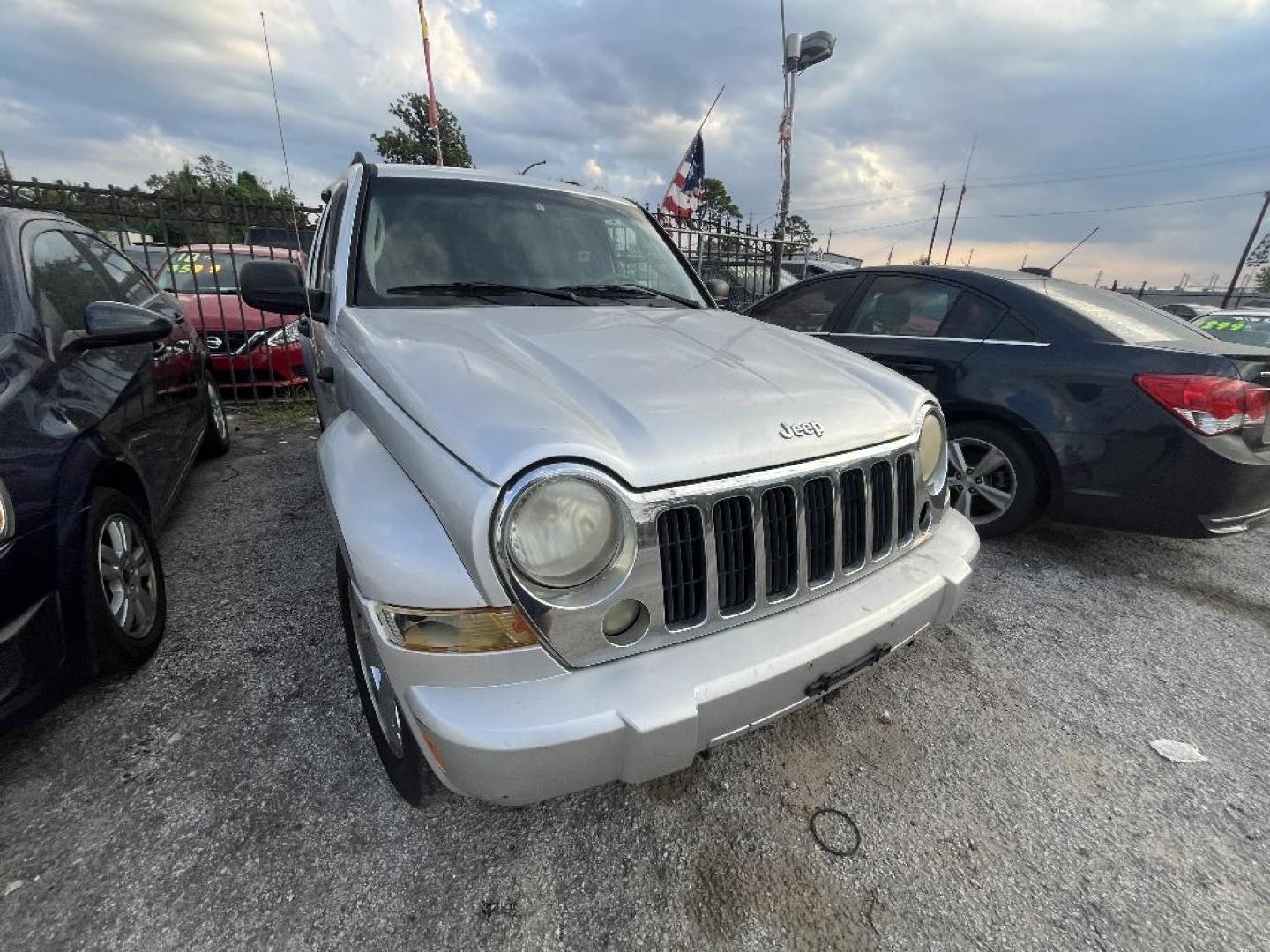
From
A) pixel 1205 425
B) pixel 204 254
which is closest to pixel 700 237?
pixel 204 254

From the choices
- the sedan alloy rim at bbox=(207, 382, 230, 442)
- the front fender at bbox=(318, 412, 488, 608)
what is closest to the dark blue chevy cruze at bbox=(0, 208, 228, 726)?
the front fender at bbox=(318, 412, 488, 608)

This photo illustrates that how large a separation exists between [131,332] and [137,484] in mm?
614

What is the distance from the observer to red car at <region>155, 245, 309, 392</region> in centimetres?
611

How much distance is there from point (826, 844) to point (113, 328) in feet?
10.0

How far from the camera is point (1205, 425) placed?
111 inches

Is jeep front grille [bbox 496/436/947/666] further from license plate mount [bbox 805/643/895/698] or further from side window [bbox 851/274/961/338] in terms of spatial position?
side window [bbox 851/274/961/338]

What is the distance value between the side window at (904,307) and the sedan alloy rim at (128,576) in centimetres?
402

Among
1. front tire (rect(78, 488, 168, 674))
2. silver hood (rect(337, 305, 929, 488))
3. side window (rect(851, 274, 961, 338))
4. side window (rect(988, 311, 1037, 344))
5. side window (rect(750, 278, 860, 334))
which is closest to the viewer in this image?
silver hood (rect(337, 305, 929, 488))

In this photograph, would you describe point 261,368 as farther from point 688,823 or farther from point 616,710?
point 616,710

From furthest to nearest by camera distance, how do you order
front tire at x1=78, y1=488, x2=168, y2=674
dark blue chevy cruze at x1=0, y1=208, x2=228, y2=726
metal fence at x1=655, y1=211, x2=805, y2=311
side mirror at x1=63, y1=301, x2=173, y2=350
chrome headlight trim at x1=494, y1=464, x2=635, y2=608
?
1. metal fence at x1=655, y1=211, x2=805, y2=311
2. side mirror at x1=63, y1=301, x2=173, y2=350
3. front tire at x1=78, y1=488, x2=168, y2=674
4. dark blue chevy cruze at x1=0, y1=208, x2=228, y2=726
5. chrome headlight trim at x1=494, y1=464, x2=635, y2=608

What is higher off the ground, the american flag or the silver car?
the american flag

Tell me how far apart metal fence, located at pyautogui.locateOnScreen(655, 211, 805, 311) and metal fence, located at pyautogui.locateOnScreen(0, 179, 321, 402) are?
466cm

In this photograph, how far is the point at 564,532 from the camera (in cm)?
129

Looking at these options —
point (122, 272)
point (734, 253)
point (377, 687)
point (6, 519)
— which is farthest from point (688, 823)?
point (734, 253)
